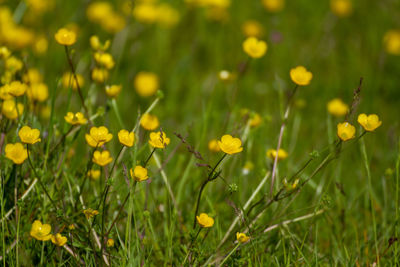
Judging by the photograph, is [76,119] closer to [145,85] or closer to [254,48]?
[254,48]

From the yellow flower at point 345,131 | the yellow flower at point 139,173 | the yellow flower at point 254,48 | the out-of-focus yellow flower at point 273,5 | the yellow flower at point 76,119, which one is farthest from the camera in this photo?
the out-of-focus yellow flower at point 273,5

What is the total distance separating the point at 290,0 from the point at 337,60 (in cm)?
97

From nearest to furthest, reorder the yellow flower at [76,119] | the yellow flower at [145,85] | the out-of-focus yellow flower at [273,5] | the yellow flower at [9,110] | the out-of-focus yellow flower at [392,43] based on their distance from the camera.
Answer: the yellow flower at [76,119] → the yellow flower at [9,110] → the yellow flower at [145,85] → the out-of-focus yellow flower at [392,43] → the out-of-focus yellow flower at [273,5]

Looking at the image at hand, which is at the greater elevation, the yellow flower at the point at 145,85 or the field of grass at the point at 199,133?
the field of grass at the point at 199,133

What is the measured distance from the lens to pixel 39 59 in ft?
12.0

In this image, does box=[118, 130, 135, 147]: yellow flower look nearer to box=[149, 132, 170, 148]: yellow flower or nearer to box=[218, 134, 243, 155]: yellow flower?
box=[149, 132, 170, 148]: yellow flower

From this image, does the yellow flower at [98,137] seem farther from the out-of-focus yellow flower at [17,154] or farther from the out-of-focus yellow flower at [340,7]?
the out-of-focus yellow flower at [340,7]

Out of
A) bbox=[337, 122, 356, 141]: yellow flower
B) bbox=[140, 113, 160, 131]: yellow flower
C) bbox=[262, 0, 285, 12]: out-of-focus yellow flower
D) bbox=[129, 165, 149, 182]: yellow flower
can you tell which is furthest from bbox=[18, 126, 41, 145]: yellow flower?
bbox=[262, 0, 285, 12]: out-of-focus yellow flower

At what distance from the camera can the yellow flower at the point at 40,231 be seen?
1625 mm

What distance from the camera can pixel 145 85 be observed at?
349 centimetres

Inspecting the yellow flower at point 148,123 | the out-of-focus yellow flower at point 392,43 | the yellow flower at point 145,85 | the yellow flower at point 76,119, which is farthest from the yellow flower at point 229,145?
the out-of-focus yellow flower at point 392,43

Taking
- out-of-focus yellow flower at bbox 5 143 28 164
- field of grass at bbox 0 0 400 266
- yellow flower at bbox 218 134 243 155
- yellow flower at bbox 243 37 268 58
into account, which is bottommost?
field of grass at bbox 0 0 400 266

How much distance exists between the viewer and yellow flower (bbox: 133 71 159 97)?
3.49 metres

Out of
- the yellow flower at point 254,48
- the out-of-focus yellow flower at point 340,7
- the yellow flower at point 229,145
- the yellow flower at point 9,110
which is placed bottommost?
the out-of-focus yellow flower at point 340,7
